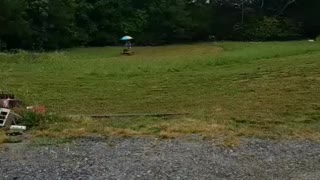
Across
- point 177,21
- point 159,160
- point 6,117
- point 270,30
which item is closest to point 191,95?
point 6,117

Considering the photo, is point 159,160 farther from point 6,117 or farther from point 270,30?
point 270,30

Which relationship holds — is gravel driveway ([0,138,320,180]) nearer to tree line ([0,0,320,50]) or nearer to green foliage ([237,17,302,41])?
tree line ([0,0,320,50])

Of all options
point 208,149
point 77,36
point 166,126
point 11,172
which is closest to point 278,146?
point 208,149

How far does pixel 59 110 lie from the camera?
37.0ft

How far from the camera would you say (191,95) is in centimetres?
1312

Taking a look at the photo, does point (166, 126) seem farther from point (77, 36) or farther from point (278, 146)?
point (77, 36)

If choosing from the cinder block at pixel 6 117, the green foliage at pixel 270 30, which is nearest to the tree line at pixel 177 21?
the green foliage at pixel 270 30

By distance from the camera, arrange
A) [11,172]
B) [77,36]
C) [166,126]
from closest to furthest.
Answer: [11,172] → [166,126] → [77,36]

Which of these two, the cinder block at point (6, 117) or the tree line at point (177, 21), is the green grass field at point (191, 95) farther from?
the tree line at point (177, 21)

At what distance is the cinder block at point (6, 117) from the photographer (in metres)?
9.53

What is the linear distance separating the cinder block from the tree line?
111 feet

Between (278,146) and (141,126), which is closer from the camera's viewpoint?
(278,146)

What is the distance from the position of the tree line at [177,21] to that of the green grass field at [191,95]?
992 inches

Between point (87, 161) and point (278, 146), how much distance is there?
9.26 ft
